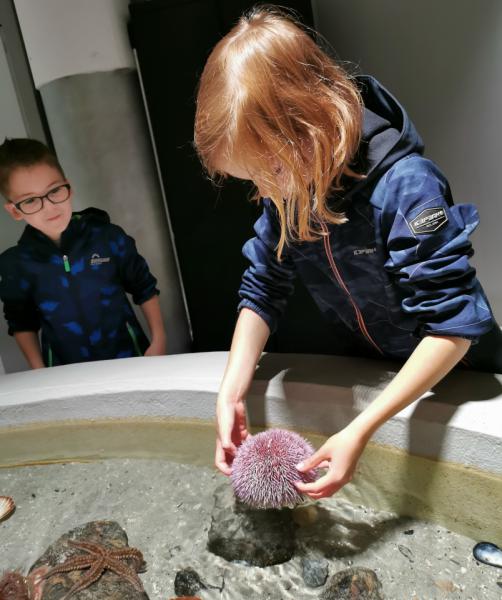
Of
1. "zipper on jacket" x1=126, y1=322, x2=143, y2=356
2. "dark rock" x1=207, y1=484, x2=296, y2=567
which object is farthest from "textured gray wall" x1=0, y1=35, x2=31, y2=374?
"dark rock" x1=207, y1=484, x2=296, y2=567

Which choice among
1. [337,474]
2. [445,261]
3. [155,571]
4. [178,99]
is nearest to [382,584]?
[337,474]

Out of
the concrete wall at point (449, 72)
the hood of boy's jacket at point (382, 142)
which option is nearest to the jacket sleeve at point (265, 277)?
the hood of boy's jacket at point (382, 142)

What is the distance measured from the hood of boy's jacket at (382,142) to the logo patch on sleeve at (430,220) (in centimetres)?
11

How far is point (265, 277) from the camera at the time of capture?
114cm

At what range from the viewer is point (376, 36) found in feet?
5.87

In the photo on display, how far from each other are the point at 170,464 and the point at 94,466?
0.67 feet

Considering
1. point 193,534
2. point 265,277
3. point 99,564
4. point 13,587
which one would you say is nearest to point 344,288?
point 265,277

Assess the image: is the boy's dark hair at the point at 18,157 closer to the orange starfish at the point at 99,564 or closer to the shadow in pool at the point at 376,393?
the shadow in pool at the point at 376,393

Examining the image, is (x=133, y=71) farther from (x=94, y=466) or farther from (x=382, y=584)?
(x=382, y=584)

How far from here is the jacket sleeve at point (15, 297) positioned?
161 centimetres

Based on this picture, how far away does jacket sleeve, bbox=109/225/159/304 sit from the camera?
5.44 feet

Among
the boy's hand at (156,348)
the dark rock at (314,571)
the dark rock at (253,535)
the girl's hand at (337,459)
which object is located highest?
the girl's hand at (337,459)

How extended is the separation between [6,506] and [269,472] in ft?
2.38

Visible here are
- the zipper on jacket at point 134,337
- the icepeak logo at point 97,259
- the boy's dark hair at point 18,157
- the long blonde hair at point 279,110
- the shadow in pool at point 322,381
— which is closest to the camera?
the long blonde hair at point 279,110
